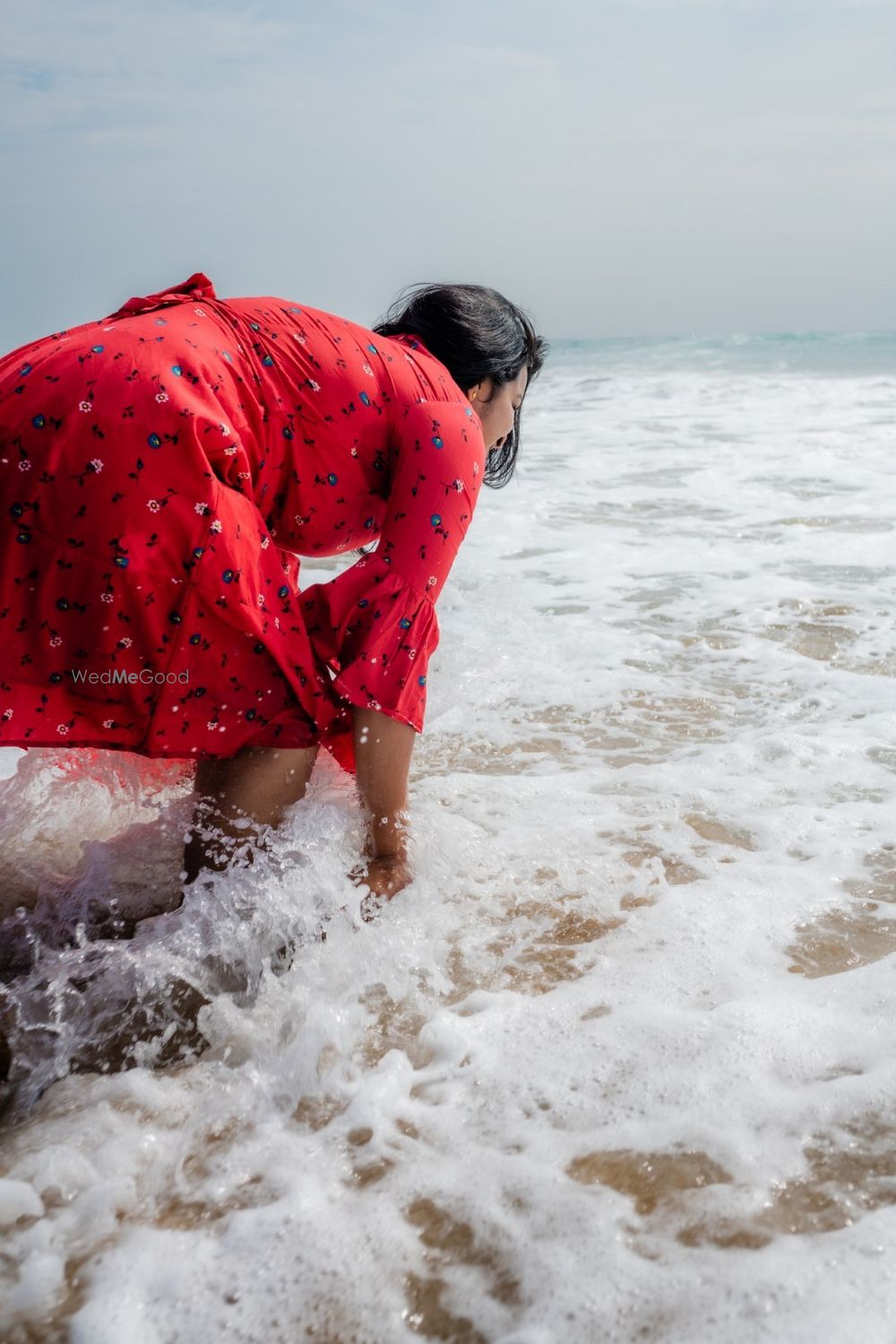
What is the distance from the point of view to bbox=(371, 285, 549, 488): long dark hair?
2205 millimetres

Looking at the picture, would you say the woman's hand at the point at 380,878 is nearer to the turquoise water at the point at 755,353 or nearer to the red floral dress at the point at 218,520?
the red floral dress at the point at 218,520

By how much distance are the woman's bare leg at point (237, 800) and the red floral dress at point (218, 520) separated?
46mm

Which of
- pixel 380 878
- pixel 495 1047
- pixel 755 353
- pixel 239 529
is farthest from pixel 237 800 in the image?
pixel 755 353

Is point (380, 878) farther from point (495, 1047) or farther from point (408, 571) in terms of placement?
point (408, 571)

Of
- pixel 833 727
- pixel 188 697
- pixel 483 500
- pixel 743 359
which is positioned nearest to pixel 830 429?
pixel 483 500

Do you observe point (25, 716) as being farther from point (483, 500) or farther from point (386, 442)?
point (483, 500)

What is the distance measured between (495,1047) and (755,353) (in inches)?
881

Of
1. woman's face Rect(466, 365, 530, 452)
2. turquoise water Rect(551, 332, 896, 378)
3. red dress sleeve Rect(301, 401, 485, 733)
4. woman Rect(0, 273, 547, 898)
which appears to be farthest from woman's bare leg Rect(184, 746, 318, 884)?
turquoise water Rect(551, 332, 896, 378)

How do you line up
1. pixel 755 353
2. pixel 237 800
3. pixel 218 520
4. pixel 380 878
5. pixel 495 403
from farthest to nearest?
pixel 755 353, pixel 495 403, pixel 380 878, pixel 237 800, pixel 218 520

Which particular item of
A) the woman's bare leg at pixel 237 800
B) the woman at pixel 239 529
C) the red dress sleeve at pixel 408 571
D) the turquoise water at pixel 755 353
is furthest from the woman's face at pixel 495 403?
the turquoise water at pixel 755 353

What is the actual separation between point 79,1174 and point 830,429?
32.5 feet

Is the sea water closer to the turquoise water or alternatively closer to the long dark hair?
the long dark hair

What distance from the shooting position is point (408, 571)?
6.68ft

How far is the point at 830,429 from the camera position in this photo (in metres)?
10.1
